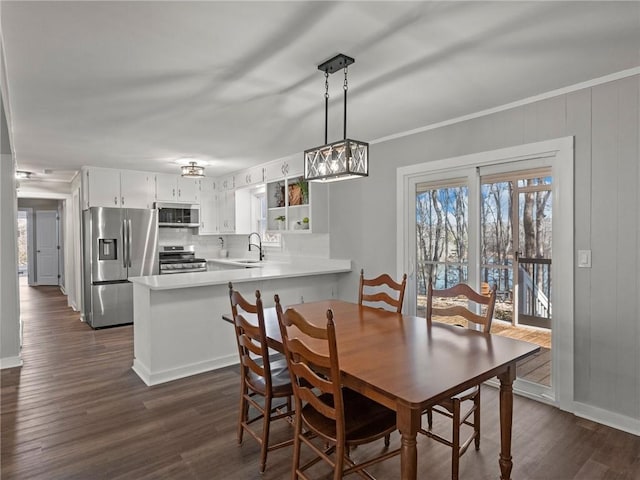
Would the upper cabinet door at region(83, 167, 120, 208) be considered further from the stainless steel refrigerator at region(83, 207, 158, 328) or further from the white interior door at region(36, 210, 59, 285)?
the white interior door at region(36, 210, 59, 285)

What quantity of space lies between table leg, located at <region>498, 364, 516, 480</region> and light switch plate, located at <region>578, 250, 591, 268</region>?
133 cm

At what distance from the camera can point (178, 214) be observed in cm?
636

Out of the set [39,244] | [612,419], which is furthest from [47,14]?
[39,244]

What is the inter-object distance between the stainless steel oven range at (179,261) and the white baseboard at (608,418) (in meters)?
5.39

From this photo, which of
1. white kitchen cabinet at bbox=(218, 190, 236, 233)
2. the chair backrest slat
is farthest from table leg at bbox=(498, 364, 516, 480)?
white kitchen cabinet at bbox=(218, 190, 236, 233)

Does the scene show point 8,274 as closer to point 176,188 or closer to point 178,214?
point 178,214

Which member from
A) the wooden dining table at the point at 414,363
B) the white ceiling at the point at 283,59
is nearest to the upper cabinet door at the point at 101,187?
the white ceiling at the point at 283,59

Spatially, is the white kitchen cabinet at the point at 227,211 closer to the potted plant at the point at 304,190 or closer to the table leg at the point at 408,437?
the potted plant at the point at 304,190

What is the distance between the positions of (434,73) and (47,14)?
7.06 feet

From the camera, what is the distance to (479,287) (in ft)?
11.4

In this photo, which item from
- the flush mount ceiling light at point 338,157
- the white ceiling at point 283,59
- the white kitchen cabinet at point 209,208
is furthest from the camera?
the white kitchen cabinet at point 209,208

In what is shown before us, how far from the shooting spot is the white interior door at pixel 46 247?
10305mm

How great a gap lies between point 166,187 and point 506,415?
5.81 meters

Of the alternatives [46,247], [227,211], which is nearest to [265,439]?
[227,211]
